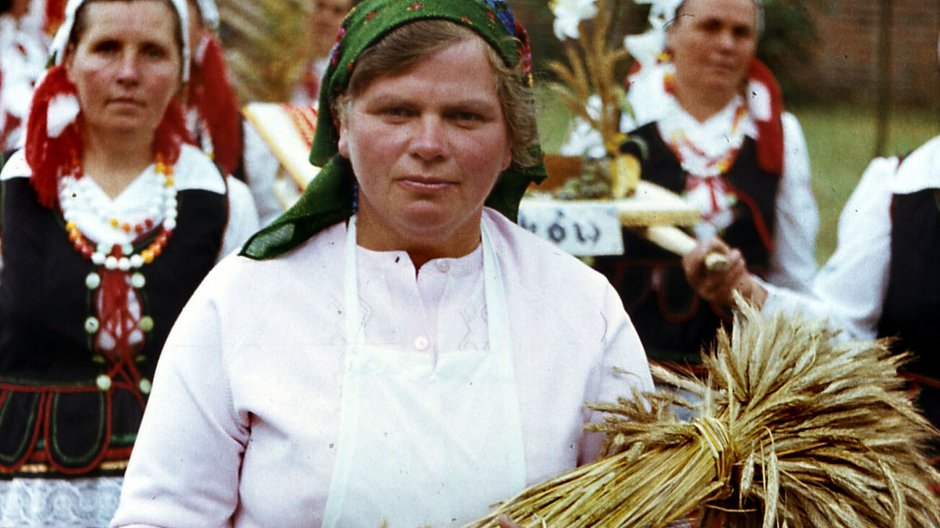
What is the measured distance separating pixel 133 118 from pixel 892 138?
7.73m

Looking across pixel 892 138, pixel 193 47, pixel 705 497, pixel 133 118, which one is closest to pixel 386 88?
→ pixel 705 497

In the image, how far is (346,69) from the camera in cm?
216

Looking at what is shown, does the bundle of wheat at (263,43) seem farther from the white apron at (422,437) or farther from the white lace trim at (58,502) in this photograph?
the white apron at (422,437)

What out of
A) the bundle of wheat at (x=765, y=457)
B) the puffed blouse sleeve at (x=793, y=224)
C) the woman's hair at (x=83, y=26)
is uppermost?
the woman's hair at (x=83, y=26)

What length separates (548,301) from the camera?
227 cm

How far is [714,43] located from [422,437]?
8.51 ft

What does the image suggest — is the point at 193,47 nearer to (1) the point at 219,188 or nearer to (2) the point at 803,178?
(1) the point at 219,188

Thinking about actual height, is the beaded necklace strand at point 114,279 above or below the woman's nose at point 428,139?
below

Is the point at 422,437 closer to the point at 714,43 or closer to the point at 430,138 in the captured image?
the point at 430,138

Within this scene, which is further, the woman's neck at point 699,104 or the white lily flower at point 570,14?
the woman's neck at point 699,104

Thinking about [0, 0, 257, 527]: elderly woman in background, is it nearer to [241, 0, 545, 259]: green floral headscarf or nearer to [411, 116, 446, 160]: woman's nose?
[241, 0, 545, 259]: green floral headscarf

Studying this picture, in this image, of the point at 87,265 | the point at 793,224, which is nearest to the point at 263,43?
the point at 793,224

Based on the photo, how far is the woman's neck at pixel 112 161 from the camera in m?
3.54

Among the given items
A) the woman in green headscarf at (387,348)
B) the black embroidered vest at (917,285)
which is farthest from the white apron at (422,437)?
the black embroidered vest at (917,285)
